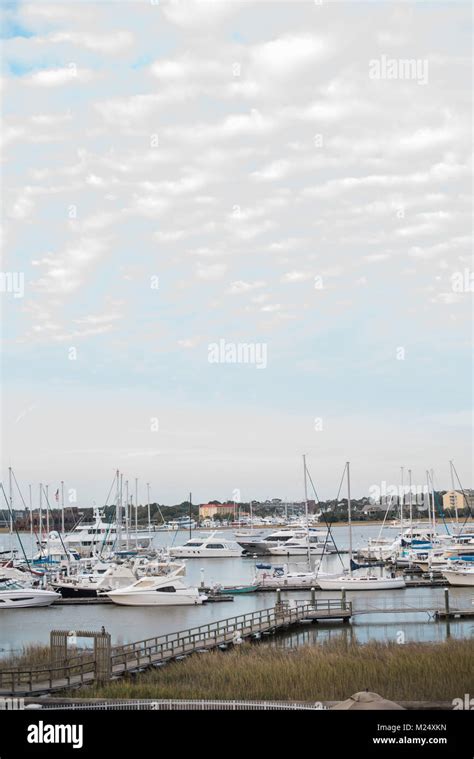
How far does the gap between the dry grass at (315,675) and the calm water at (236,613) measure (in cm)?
787

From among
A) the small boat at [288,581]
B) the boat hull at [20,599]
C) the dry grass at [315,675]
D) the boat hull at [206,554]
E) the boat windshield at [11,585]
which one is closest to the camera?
the dry grass at [315,675]

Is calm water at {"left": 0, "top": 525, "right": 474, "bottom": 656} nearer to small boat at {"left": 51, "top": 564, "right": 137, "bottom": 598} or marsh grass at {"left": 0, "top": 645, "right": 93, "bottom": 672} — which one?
small boat at {"left": 51, "top": 564, "right": 137, "bottom": 598}

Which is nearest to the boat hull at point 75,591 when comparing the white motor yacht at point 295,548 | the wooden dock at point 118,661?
the wooden dock at point 118,661

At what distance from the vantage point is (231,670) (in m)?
27.7

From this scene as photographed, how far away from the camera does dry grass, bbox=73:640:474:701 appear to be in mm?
24281

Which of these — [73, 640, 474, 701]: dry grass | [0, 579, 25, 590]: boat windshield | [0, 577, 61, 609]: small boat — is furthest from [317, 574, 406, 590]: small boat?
[73, 640, 474, 701]: dry grass

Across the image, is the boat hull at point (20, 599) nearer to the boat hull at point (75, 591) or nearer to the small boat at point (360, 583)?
the boat hull at point (75, 591)

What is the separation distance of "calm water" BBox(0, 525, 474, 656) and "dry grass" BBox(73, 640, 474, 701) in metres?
7.87

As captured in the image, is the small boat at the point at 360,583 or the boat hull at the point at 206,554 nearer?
the small boat at the point at 360,583

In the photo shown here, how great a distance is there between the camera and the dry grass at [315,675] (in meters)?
24.3

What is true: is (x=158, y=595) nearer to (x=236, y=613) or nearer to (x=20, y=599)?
(x=236, y=613)

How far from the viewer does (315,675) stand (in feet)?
87.0
